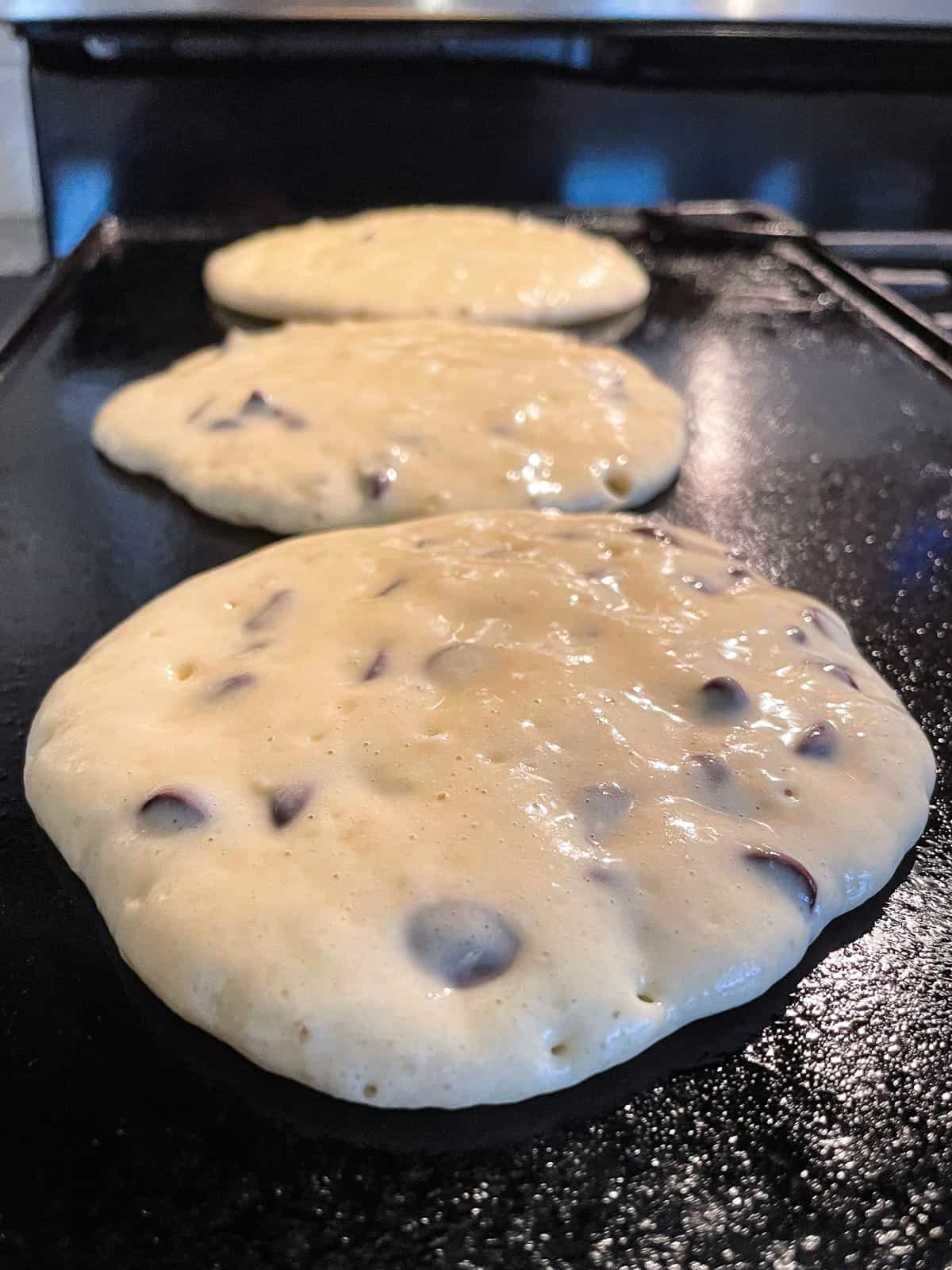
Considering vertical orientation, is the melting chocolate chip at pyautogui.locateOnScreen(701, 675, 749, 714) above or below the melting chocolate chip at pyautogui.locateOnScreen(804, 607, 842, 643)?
above

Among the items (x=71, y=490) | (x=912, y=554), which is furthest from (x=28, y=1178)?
(x=912, y=554)

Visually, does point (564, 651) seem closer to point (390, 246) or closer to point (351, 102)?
point (390, 246)

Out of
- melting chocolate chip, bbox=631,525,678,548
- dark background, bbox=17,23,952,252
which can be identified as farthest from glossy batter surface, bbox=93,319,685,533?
dark background, bbox=17,23,952,252

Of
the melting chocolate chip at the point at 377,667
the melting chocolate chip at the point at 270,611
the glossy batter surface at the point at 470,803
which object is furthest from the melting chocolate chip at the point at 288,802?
the melting chocolate chip at the point at 270,611

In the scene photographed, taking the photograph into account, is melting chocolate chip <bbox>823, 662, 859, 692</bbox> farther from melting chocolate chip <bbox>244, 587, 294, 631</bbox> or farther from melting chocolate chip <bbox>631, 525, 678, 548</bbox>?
melting chocolate chip <bbox>244, 587, 294, 631</bbox>

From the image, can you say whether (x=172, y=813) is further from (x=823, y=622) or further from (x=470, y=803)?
(x=823, y=622)

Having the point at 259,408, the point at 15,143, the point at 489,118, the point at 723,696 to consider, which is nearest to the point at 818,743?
the point at 723,696
